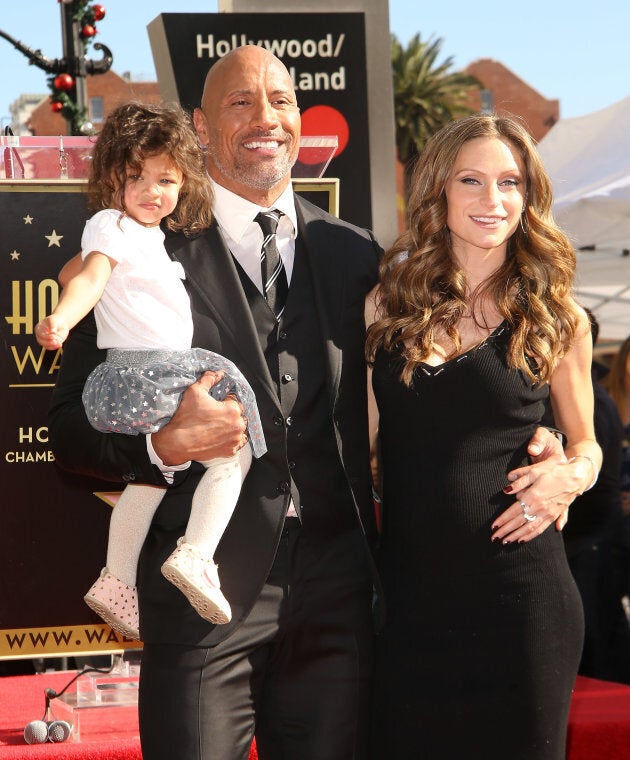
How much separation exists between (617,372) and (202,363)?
3851mm

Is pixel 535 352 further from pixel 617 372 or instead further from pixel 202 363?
pixel 617 372

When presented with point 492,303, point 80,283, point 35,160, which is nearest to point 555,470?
point 492,303

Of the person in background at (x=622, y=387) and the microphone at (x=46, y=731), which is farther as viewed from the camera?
the person in background at (x=622, y=387)

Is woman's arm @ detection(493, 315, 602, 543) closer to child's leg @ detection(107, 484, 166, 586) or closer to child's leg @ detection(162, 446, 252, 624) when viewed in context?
child's leg @ detection(162, 446, 252, 624)

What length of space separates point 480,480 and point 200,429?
76 cm

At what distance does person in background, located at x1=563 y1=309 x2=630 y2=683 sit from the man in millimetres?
2371

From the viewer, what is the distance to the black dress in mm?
2680

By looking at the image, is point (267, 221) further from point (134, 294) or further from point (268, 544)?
point (268, 544)

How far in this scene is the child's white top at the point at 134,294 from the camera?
253 cm

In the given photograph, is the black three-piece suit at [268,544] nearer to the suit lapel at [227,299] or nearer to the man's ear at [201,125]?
the suit lapel at [227,299]

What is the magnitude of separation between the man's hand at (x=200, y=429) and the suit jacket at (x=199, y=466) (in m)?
0.09

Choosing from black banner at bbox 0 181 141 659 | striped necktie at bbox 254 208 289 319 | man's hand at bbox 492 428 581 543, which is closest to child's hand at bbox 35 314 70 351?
striped necktie at bbox 254 208 289 319

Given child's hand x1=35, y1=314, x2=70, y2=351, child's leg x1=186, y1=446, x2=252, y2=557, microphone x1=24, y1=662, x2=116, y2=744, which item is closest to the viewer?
child's hand x1=35, y1=314, x2=70, y2=351

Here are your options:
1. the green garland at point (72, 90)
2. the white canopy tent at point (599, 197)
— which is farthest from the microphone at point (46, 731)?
the green garland at point (72, 90)
